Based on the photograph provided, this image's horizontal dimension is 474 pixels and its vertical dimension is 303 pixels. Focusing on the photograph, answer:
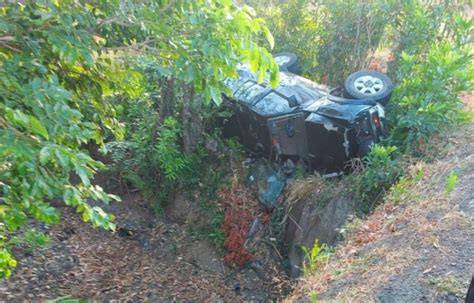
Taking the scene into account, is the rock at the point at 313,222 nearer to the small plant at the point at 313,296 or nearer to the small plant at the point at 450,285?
the small plant at the point at 313,296

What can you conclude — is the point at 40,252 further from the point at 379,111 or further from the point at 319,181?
the point at 379,111

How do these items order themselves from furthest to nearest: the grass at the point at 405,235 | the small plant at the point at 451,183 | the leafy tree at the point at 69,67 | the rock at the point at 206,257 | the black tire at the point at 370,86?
the rock at the point at 206,257, the black tire at the point at 370,86, the small plant at the point at 451,183, the grass at the point at 405,235, the leafy tree at the point at 69,67

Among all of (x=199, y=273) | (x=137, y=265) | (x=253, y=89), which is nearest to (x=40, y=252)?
(x=137, y=265)

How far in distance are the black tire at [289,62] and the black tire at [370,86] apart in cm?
123

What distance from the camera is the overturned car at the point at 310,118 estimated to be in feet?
18.2

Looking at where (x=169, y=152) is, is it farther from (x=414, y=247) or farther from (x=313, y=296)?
(x=414, y=247)

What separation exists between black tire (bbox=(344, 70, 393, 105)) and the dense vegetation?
15cm

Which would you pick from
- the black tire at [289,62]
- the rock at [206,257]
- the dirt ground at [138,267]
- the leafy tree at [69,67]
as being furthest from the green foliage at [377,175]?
the leafy tree at [69,67]

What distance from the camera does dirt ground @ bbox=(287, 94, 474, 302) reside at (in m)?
3.44

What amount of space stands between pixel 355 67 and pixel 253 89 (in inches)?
82.4

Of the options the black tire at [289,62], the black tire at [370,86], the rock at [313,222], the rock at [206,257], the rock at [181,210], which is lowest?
the rock at [206,257]

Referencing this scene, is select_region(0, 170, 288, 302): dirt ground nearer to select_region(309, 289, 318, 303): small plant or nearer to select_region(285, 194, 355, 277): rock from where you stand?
select_region(285, 194, 355, 277): rock

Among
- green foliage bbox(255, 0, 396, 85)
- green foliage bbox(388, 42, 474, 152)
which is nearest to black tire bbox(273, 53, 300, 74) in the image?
green foliage bbox(255, 0, 396, 85)

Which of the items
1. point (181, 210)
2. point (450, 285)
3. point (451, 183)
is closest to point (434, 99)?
point (451, 183)
